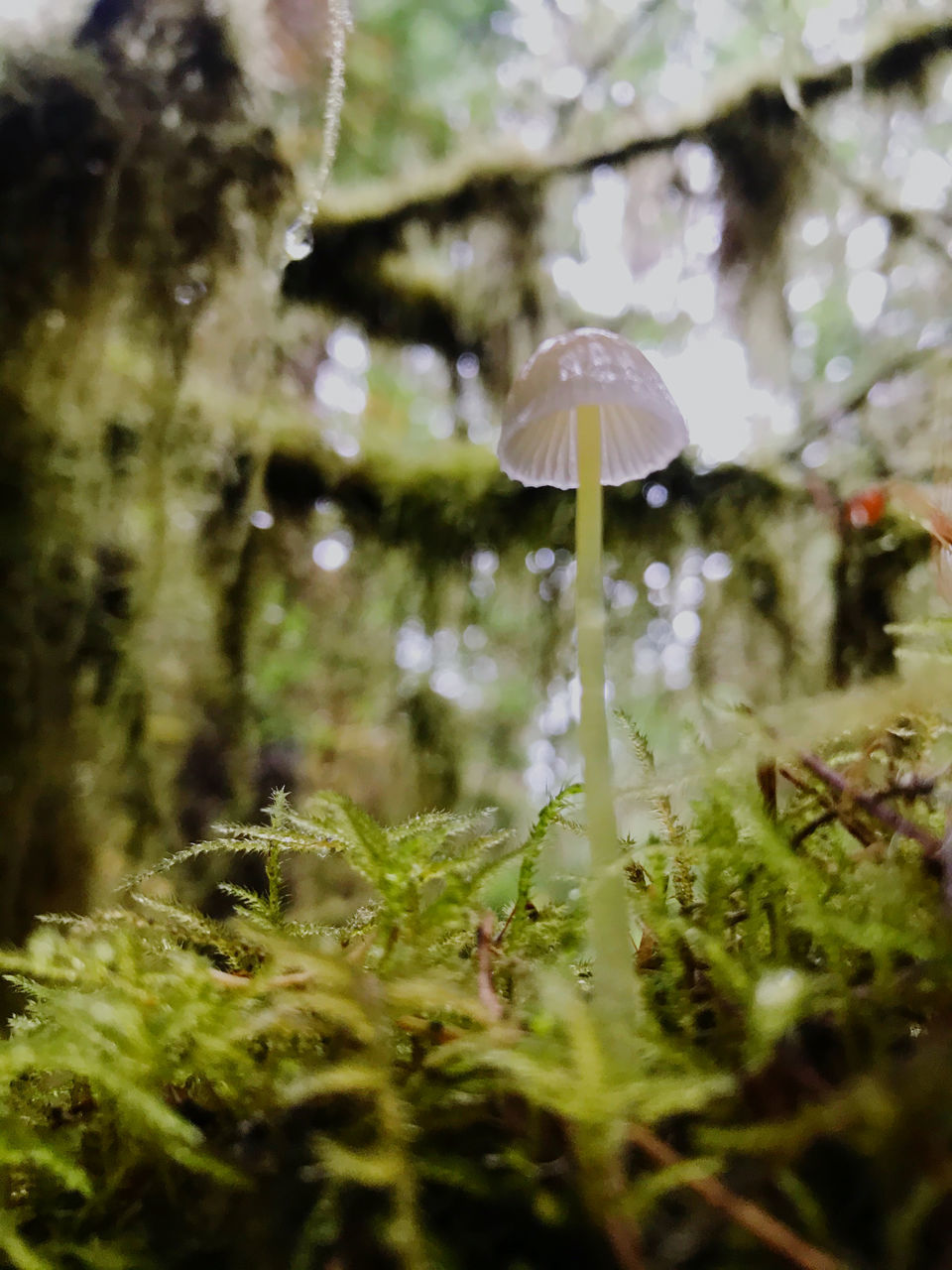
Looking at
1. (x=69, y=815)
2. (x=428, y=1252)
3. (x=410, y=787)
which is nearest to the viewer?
Answer: (x=428, y=1252)

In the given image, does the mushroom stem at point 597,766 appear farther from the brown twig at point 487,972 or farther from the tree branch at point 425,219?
the tree branch at point 425,219

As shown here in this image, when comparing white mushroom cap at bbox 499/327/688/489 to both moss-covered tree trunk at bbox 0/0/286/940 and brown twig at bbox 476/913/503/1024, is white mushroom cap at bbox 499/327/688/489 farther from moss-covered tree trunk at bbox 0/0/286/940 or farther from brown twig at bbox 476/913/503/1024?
moss-covered tree trunk at bbox 0/0/286/940

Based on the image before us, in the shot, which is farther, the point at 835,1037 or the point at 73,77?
the point at 73,77

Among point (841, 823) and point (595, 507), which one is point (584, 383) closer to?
point (595, 507)

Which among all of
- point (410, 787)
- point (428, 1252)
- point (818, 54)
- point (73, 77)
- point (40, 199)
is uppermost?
point (818, 54)

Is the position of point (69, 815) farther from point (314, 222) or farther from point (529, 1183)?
point (529, 1183)

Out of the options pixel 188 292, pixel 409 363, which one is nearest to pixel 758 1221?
pixel 188 292

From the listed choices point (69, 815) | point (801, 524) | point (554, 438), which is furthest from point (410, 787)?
point (554, 438)
